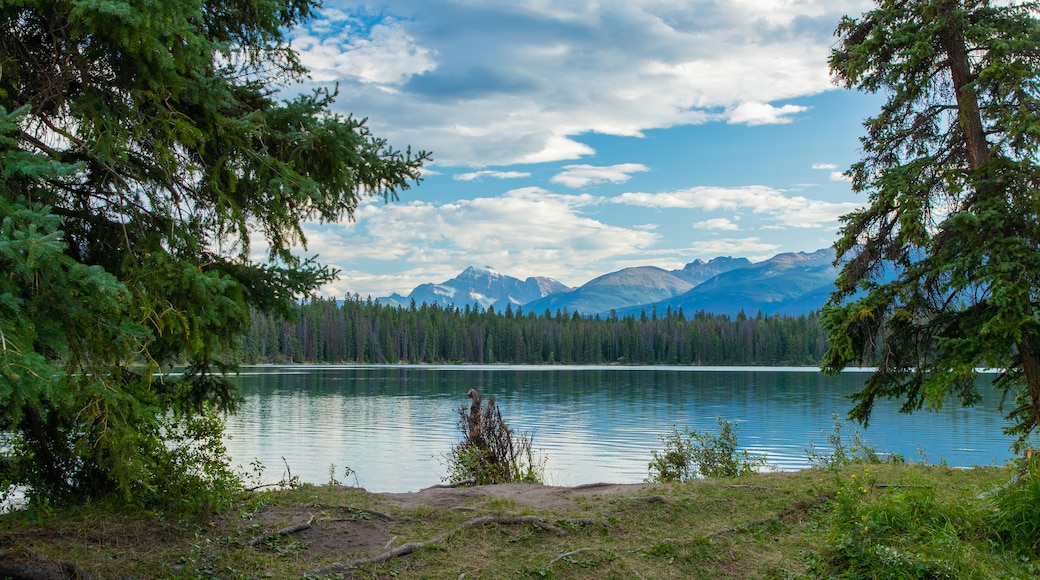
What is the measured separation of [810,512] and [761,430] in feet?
82.3

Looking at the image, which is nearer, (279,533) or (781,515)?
(279,533)

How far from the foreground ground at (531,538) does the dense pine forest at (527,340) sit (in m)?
117

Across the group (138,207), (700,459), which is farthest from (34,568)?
(700,459)

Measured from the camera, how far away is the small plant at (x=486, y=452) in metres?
13.0

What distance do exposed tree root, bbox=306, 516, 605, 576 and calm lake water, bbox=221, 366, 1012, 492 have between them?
4848 millimetres

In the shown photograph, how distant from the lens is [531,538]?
7.59 m

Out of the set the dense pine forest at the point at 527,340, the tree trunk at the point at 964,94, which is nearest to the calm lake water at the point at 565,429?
the tree trunk at the point at 964,94

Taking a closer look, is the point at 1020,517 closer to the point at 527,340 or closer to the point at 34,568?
the point at 34,568

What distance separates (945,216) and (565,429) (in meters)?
22.1

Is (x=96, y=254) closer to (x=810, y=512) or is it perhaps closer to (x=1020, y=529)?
(x=810, y=512)

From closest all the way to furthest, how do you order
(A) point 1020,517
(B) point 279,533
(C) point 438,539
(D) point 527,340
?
1. (A) point 1020,517
2. (B) point 279,533
3. (C) point 438,539
4. (D) point 527,340

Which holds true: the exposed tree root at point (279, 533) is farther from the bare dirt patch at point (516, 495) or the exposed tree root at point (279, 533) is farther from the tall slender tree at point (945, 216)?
the tall slender tree at point (945, 216)

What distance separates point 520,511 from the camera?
27.5ft

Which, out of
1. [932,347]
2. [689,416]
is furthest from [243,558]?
[689,416]
